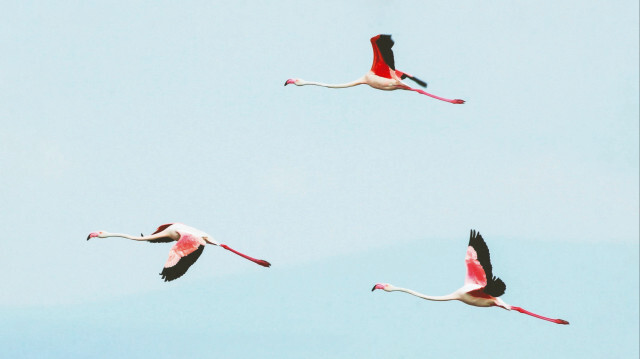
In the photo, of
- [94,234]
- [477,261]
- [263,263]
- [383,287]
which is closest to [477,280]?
[477,261]

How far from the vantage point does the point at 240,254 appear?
2594 cm

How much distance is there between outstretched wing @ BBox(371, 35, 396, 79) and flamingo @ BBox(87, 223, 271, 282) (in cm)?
492

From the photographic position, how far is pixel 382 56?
86.0 ft

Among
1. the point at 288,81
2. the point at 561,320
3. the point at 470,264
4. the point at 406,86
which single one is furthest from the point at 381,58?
the point at 561,320

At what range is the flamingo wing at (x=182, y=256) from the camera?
76.5 feet

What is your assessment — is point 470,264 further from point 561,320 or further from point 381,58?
point 381,58

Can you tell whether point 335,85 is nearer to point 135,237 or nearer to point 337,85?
point 337,85

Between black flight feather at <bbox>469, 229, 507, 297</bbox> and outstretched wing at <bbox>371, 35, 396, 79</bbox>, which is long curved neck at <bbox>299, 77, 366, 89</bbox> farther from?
black flight feather at <bbox>469, 229, 507, 297</bbox>

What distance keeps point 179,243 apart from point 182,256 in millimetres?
492

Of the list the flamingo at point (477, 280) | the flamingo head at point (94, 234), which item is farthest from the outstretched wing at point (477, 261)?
the flamingo head at point (94, 234)

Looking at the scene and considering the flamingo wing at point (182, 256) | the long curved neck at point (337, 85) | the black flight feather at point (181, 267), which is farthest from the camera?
the long curved neck at point (337, 85)

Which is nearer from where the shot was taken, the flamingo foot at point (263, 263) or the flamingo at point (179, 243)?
the flamingo at point (179, 243)

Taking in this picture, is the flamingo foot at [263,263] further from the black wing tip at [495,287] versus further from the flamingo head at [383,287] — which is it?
the black wing tip at [495,287]

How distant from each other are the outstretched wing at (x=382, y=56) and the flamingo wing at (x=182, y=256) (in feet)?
17.8
